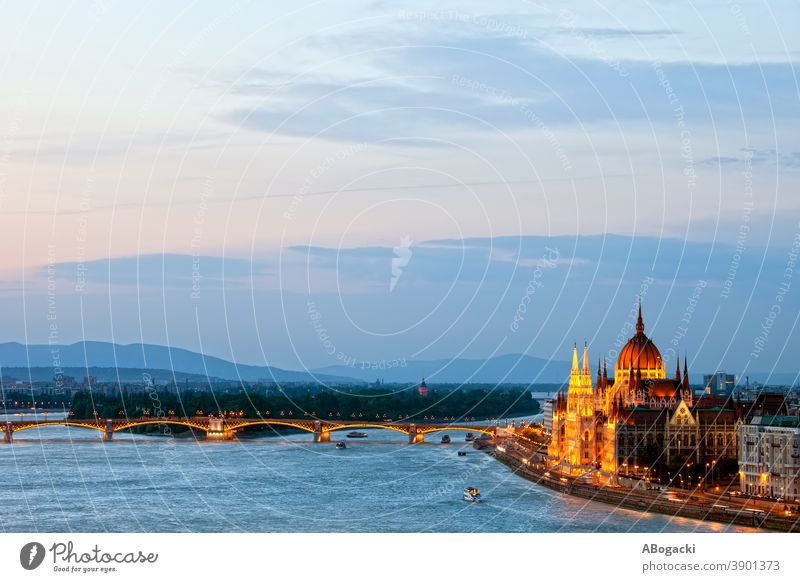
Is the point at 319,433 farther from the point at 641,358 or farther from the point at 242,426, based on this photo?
the point at 641,358

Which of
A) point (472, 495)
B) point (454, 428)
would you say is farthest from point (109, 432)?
point (472, 495)

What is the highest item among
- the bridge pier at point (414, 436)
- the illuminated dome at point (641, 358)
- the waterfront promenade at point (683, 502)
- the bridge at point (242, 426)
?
Answer: the illuminated dome at point (641, 358)

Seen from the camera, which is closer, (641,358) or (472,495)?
(472,495)

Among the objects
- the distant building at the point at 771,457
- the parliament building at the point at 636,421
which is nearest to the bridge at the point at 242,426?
the parliament building at the point at 636,421

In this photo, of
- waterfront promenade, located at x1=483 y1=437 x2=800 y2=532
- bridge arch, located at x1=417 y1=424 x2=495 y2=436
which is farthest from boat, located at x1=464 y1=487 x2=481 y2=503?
bridge arch, located at x1=417 y1=424 x2=495 y2=436

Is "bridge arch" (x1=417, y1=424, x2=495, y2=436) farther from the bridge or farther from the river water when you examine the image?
→ the river water

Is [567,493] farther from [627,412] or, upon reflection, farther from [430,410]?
[430,410]

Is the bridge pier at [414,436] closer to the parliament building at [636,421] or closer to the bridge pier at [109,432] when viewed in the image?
the parliament building at [636,421]
